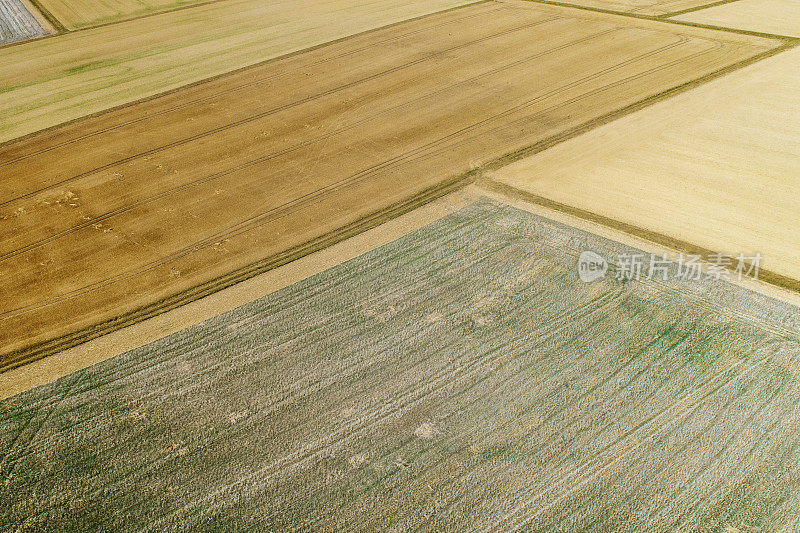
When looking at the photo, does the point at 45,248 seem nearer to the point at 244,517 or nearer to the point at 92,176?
the point at 92,176

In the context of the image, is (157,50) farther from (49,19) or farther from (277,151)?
(277,151)

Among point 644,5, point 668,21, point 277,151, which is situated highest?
point 644,5

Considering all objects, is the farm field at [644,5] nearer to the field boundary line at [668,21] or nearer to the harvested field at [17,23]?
the field boundary line at [668,21]

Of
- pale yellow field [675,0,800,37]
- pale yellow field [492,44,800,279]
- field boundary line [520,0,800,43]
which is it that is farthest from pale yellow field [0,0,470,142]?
pale yellow field [492,44,800,279]

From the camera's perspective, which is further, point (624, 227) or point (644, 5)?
point (644, 5)

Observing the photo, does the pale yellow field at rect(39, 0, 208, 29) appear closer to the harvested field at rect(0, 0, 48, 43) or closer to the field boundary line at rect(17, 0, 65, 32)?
the field boundary line at rect(17, 0, 65, 32)

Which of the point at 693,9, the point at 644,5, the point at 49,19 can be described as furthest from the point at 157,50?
the point at 693,9

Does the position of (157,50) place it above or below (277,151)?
above
